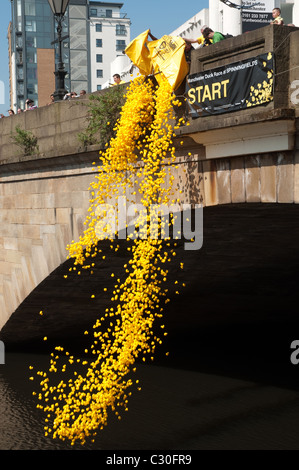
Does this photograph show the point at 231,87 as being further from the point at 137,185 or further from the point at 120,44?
the point at 120,44

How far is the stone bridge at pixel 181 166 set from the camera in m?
7.94

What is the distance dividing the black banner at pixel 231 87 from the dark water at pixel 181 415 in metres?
5.87

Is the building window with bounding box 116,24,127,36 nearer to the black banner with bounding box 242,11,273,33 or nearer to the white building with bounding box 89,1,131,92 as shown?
the white building with bounding box 89,1,131,92

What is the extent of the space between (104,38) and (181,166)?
74918mm

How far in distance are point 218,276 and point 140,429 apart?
4098 mm

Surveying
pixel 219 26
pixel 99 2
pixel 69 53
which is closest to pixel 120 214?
pixel 219 26

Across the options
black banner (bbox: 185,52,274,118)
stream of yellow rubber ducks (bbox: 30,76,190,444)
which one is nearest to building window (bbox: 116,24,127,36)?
stream of yellow rubber ducks (bbox: 30,76,190,444)

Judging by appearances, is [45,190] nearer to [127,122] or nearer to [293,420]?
[127,122]

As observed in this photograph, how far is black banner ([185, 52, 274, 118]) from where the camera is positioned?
8039 mm

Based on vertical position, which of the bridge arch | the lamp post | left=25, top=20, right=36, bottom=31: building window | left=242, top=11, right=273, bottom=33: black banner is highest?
left=25, top=20, right=36, bottom=31: building window

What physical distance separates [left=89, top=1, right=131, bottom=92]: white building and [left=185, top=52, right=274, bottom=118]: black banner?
69616 millimetres

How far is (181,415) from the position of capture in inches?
510

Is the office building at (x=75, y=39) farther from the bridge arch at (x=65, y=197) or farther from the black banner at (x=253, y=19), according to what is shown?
the bridge arch at (x=65, y=197)

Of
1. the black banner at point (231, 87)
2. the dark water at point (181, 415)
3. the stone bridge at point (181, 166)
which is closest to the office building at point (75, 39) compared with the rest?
the stone bridge at point (181, 166)
